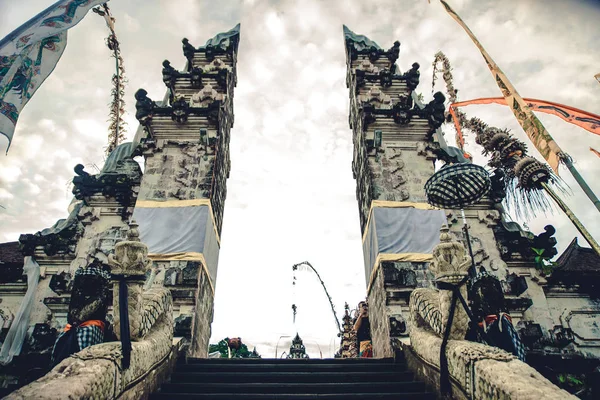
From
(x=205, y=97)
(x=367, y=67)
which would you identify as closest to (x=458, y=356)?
(x=205, y=97)

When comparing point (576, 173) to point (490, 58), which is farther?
point (490, 58)

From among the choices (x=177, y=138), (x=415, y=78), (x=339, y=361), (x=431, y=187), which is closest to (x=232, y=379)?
(x=339, y=361)

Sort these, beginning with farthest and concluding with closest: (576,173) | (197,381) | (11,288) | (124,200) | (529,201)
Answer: (124,200)
(11,288)
(529,201)
(576,173)
(197,381)

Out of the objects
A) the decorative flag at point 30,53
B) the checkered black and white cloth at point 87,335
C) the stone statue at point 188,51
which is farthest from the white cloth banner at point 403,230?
the stone statue at point 188,51

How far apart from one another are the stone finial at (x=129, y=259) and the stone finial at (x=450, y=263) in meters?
3.60

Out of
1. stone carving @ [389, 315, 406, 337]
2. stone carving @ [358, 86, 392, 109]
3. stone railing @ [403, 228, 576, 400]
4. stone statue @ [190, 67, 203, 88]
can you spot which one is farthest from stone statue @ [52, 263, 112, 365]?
stone carving @ [358, 86, 392, 109]

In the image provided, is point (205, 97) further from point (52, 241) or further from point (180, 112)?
point (52, 241)

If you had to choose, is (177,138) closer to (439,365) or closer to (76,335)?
(76,335)

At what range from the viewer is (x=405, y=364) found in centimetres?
578

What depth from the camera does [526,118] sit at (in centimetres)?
830

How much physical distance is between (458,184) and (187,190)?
6.96 m

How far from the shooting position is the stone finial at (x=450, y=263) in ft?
13.5

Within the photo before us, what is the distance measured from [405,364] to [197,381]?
3390 millimetres

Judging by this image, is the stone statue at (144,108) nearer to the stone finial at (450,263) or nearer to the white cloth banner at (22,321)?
the white cloth banner at (22,321)
